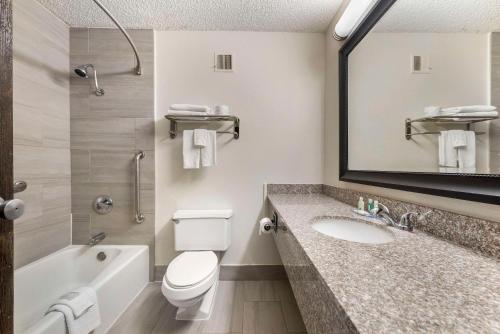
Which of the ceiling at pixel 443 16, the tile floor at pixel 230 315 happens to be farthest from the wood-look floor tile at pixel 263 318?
the ceiling at pixel 443 16

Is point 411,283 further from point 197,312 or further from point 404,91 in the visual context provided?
point 197,312

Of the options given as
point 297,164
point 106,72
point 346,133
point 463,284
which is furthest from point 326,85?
point 106,72

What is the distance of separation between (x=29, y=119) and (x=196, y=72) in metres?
1.27

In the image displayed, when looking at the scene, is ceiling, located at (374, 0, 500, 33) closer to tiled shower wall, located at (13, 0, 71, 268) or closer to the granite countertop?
the granite countertop

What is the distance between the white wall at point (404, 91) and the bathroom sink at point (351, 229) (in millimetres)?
341

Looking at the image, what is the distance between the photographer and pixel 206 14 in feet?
5.15

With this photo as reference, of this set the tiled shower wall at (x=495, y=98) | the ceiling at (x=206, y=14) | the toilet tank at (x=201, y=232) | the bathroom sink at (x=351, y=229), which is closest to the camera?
the tiled shower wall at (x=495, y=98)

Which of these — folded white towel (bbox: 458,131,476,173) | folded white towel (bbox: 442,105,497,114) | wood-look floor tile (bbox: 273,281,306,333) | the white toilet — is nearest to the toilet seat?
the white toilet

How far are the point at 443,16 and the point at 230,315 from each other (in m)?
1.96

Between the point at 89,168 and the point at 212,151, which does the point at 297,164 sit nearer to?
the point at 212,151

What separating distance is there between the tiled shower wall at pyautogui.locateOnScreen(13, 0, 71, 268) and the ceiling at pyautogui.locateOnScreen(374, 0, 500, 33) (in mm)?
2364

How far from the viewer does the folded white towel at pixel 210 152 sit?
1.62 meters

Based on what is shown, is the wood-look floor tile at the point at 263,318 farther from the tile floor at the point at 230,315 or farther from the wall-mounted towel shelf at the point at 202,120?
the wall-mounted towel shelf at the point at 202,120

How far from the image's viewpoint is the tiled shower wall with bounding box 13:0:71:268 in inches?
52.8
